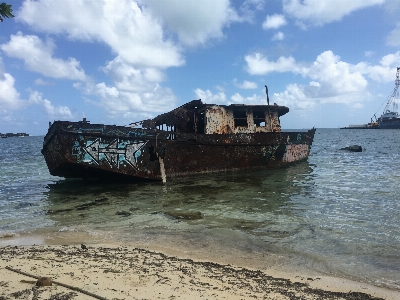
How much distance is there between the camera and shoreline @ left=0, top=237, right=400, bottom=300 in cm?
322

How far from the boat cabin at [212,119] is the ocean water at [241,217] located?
274cm

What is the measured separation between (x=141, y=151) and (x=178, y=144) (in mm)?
1526

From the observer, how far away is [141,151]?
37.6 ft

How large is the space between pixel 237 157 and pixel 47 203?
7.85 m

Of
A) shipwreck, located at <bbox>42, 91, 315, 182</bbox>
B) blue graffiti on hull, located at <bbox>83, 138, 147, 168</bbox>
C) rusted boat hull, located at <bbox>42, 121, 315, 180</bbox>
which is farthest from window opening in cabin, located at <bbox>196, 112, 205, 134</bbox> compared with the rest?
blue graffiti on hull, located at <bbox>83, 138, 147, 168</bbox>

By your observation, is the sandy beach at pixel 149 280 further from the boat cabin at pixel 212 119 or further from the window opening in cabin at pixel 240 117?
the window opening in cabin at pixel 240 117

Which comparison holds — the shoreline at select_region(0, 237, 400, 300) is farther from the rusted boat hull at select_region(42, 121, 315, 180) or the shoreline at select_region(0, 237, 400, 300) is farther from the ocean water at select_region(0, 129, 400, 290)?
the rusted boat hull at select_region(42, 121, 315, 180)

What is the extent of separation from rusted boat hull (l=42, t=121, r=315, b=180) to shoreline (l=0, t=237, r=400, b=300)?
6003mm

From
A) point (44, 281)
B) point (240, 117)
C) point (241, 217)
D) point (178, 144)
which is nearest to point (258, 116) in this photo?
point (240, 117)

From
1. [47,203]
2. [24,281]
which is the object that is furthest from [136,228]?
[47,203]

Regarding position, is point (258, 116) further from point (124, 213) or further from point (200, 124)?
point (124, 213)

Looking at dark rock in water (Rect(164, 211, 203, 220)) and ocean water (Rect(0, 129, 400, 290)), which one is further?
dark rock in water (Rect(164, 211, 203, 220))

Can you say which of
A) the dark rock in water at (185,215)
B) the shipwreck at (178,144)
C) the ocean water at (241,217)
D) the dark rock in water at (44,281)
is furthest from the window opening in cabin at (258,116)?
the dark rock in water at (44,281)

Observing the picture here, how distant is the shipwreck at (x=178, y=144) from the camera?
34.7ft
